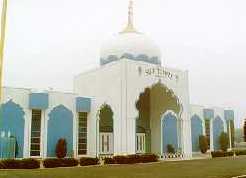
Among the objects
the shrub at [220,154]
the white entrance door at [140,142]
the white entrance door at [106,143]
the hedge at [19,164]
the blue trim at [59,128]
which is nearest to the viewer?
the hedge at [19,164]

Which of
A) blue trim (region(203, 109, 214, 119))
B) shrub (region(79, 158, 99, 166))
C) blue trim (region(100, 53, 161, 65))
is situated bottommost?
shrub (region(79, 158, 99, 166))

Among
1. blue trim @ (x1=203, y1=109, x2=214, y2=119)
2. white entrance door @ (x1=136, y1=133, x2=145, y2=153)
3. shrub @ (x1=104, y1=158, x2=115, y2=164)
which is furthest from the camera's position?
blue trim @ (x1=203, y1=109, x2=214, y2=119)

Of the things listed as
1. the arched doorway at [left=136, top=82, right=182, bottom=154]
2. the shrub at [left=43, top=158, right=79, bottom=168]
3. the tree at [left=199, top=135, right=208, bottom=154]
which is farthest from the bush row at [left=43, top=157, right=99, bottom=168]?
the tree at [left=199, top=135, right=208, bottom=154]

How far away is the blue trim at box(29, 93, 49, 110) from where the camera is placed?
27.1 metres

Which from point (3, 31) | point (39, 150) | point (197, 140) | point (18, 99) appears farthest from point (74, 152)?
point (3, 31)

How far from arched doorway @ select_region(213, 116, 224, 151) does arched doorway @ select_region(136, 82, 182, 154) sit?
30.1 feet

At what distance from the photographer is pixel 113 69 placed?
29.5 m

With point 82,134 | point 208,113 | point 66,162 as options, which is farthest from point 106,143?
point 208,113

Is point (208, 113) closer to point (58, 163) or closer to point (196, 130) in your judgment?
point (196, 130)

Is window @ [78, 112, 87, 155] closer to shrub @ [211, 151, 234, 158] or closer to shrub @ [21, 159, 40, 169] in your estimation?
shrub @ [21, 159, 40, 169]

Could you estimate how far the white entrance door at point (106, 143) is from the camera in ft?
101

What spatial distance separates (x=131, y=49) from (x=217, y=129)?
15.5 meters

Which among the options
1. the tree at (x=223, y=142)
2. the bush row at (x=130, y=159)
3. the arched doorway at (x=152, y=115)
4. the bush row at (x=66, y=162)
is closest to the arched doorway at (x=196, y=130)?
the tree at (x=223, y=142)

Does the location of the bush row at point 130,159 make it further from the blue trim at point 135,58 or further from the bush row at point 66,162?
the blue trim at point 135,58
